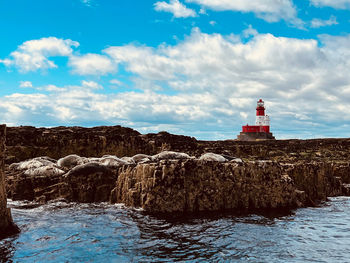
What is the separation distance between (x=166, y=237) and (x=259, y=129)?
75.9 m

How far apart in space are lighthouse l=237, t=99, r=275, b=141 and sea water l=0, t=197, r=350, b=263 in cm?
6300

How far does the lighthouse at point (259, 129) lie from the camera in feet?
260

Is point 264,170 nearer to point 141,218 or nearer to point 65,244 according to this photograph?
point 141,218

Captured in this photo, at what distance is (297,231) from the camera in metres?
13.7

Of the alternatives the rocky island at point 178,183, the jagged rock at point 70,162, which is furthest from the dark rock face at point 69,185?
the jagged rock at point 70,162

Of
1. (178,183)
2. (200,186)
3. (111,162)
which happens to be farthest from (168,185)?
(111,162)

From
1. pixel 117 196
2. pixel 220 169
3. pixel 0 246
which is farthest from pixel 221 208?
pixel 0 246

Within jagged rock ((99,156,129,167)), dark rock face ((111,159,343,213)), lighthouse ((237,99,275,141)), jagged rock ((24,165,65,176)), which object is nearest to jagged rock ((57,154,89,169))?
jagged rock ((99,156,129,167))

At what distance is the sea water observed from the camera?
10242mm

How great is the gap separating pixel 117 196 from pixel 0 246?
26.9 ft

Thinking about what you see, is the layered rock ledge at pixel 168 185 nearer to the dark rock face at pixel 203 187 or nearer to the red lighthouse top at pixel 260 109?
the dark rock face at pixel 203 187

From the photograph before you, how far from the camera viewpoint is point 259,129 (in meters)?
84.7

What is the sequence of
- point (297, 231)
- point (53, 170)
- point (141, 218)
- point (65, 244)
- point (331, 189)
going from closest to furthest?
point (65, 244), point (297, 231), point (141, 218), point (53, 170), point (331, 189)

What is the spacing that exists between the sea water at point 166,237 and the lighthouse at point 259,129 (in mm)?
63002
